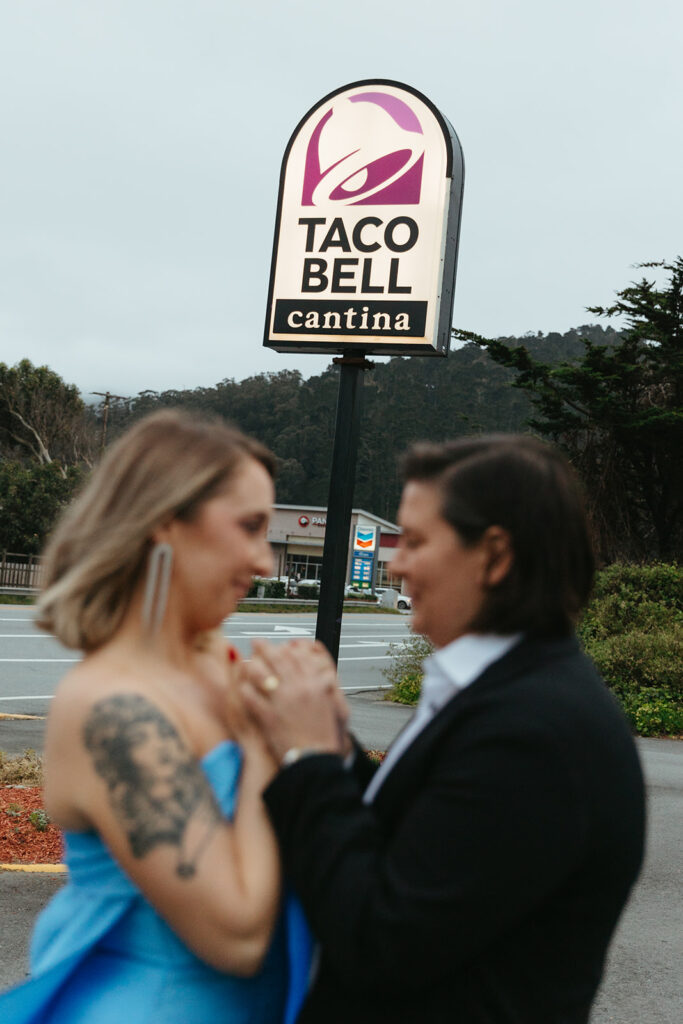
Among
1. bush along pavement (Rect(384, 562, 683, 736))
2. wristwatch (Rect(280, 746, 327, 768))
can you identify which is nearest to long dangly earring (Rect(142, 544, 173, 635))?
wristwatch (Rect(280, 746, 327, 768))

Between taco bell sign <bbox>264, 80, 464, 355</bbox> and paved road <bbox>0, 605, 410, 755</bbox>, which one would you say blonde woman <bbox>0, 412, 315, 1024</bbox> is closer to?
paved road <bbox>0, 605, 410, 755</bbox>

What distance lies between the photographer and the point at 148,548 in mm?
1483

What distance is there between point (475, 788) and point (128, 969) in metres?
0.63

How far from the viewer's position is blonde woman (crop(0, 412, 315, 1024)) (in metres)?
1.32

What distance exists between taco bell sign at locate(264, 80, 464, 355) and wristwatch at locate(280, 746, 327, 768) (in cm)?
470

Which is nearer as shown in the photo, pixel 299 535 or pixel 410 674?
pixel 410 674

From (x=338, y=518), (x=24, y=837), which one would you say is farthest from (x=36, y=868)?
(x=338, y=518)

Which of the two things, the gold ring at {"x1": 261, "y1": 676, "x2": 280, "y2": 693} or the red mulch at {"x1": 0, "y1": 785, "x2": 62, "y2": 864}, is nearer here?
the gold ring at {"x1": 261, "y1": 676, "x2": 280, "y2": 693}

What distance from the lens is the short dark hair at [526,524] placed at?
1381 mm

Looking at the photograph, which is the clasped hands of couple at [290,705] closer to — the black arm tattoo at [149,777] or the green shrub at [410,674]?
the black arm tattoo at [149,777]

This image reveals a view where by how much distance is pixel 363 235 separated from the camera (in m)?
5.85

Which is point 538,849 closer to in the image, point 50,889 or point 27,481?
point 50,889

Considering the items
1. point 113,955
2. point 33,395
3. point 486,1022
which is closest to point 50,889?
point 113,955

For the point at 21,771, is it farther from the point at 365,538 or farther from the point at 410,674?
the point at 365,538
